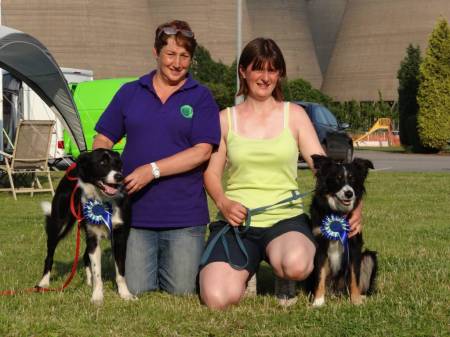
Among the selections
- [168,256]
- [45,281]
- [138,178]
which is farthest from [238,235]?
[45,281]

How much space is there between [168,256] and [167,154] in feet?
2.32

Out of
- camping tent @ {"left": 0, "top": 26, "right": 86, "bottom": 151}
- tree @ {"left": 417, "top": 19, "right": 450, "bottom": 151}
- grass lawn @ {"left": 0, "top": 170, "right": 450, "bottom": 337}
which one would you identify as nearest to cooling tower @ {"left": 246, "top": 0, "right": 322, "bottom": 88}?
tree @ {"left": 417, "top": 19, "right": 450, "bottom": 151}

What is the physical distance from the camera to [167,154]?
5105mm

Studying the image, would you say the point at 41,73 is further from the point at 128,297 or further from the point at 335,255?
the point at 335,255

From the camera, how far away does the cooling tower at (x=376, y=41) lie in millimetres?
53500

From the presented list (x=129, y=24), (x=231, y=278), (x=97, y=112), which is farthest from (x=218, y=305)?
(x=129, y=24)

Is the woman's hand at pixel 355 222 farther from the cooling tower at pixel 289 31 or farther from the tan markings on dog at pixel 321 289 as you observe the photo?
the cooling tower at pixel 289 31

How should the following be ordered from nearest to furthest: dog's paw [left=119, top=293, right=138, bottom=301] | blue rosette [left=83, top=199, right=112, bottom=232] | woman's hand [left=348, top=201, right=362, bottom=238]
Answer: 1. woman's hand [left=348, top=201, right=362, bottom=238]
2. blue rosette [left=83, top=199, right=112, bottom=232]
3. dog's paw [left=119, top=293, right=138, bottom=301]

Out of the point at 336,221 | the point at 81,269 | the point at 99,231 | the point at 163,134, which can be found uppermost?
the point at 163,134

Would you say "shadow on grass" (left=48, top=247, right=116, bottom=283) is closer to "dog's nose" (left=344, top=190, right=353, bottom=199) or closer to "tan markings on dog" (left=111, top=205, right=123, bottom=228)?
"tan markings on dog" (left=111, top=205, right=123, bottom=228)

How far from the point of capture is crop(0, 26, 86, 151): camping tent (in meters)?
13.6

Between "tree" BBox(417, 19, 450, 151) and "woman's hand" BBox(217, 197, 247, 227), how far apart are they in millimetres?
26029

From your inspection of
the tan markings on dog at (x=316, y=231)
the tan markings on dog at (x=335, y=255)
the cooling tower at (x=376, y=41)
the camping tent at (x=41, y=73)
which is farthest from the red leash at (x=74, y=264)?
the cooling tower at (x=376, y=41)

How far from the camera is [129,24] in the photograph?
51.5 meters
